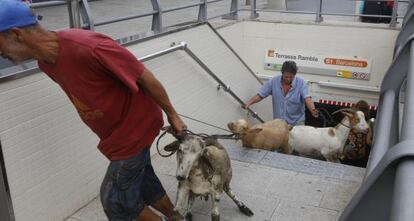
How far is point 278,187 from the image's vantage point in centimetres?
414

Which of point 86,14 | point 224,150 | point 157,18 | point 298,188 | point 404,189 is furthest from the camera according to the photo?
point 157,18

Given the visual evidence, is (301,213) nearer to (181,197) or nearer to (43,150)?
(181,197)

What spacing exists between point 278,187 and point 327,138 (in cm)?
143

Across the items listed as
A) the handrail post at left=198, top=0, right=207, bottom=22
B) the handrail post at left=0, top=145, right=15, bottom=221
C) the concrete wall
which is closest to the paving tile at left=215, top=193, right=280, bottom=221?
the concrete wall

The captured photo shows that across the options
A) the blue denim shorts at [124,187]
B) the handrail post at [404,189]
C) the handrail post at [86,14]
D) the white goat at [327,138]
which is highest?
the handrail post at [404,189]

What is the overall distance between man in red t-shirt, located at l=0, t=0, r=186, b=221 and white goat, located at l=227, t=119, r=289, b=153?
6.09ft

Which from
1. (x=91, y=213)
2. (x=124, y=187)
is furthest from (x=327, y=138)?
(x=124, y=187)

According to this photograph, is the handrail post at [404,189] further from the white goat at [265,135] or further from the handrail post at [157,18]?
the handrail post at [157,18]

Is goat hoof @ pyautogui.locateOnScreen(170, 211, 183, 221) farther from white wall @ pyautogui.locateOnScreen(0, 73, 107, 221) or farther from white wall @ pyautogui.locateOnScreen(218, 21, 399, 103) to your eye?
white wall @ pyautogui.locateOnScreen(218, 21, 399, 103)

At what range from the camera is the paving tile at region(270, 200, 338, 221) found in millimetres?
3607

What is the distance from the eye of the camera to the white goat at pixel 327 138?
5172 mm

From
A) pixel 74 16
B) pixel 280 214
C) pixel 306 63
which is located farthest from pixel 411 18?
pixel 306 63

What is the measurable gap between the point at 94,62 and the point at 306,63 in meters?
6.02

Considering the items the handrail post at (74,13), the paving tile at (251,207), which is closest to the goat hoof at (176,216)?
the paving tile at (251,207)
